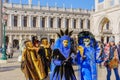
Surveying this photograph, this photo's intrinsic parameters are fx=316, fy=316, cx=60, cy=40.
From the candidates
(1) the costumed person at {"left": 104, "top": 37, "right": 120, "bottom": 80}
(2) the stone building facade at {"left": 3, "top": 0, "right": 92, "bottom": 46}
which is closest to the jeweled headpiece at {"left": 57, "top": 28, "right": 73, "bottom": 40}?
(1) the costumed person at {"left": 104, "top": 37, "right": 120, "bottom": 80}

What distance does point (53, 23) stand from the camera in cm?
5391

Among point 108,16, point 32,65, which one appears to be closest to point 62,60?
point 32,65

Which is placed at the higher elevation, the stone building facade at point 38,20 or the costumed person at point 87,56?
the stone building facade at point 38,20

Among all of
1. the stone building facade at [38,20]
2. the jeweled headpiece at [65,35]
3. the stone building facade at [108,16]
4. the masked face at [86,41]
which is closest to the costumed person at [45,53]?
the jeweled headpiece at [65,35]

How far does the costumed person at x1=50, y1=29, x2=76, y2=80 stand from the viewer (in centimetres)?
684

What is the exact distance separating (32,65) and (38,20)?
145 feet

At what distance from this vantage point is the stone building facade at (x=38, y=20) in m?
49.7

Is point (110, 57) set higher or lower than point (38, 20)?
lower

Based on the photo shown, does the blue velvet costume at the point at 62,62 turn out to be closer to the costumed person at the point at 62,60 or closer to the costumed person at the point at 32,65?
the costumed person at the point at 62,60

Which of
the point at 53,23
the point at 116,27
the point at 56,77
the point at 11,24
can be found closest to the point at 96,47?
the point at 56,77

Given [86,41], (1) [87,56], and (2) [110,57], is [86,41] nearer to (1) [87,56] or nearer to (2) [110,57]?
(1) [87,56]

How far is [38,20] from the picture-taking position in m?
52.1

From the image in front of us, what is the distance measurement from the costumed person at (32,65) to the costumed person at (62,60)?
130 centimetres

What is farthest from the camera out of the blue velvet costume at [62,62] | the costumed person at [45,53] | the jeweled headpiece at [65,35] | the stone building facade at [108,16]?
the stone building facade at [108,16]
